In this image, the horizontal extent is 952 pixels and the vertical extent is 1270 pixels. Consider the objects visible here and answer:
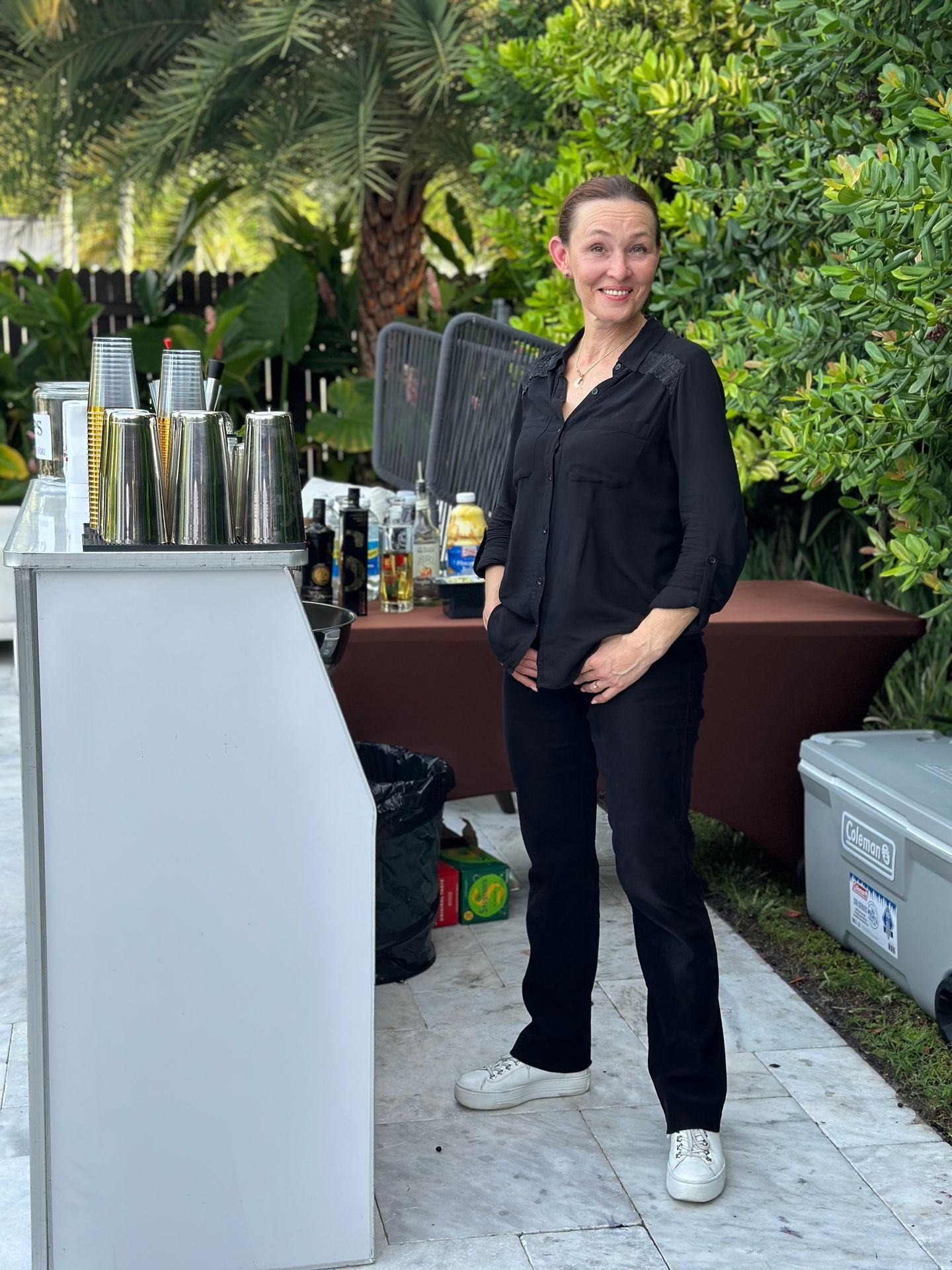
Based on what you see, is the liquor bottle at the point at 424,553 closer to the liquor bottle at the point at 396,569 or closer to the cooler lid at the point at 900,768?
the liquor bottle at the point at 396,569

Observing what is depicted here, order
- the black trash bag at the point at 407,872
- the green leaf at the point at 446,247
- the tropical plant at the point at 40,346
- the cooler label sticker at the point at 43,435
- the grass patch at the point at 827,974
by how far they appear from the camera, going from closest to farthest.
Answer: the grass patch at the point at 827,974 → the cooler label sticker at the point at 43,435 → the black trash bag at the point at 407,872 → the tropical plant at the point at 40,346 → the green leaf at the point at 446,247

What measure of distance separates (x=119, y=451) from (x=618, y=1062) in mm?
1732

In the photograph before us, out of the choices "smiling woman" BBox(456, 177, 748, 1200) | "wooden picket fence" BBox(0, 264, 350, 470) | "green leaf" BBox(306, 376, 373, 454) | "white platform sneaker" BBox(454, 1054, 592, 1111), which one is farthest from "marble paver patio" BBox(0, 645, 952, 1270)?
"wooden picket fence" BBox(0, 264, 350, 470)

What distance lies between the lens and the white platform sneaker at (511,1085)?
275cm

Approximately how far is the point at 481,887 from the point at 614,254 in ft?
6.51

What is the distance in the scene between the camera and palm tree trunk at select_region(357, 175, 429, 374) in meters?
8.27

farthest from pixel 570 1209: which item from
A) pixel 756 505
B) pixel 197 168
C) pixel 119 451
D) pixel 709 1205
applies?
pixel 197 168

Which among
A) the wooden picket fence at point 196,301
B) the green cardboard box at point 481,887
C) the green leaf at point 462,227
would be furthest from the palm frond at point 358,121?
the green cardboard box at point 481,887

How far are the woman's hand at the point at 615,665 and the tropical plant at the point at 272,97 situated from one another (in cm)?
497

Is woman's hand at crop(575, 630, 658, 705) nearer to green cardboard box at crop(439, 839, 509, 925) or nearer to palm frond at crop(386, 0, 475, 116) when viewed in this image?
green cardboard box at crop(439, 839, 509, 925)

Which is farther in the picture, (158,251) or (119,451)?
(158,251)

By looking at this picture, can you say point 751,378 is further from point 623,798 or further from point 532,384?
point 623,798

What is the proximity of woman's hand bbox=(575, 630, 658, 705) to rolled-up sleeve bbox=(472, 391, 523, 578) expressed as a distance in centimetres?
34

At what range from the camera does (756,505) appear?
226 inches
